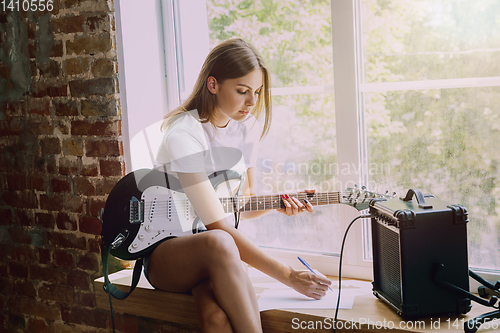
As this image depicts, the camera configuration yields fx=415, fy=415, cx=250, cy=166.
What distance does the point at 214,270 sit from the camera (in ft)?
3.96

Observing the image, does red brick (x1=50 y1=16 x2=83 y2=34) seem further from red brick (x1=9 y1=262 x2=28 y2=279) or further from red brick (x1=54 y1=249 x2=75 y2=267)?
red brick (x1=9 y1=262 x2=28 y2=279)

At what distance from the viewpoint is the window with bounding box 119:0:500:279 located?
4.40 ft

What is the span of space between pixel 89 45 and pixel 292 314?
1333 millimetres

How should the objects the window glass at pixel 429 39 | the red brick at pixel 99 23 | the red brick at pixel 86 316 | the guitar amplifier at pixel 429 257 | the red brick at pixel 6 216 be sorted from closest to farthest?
the guitar amplifier at pixel 429 257
the window glass at pixel 429 39
the red brick at pixel 99 23
the red brick at pixel 86 316
the red brick at pixel 6 216

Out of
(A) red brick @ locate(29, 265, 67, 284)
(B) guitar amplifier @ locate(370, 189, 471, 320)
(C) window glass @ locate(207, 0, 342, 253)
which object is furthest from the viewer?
(A) red brick @ locate(29, 265, 67, 284)

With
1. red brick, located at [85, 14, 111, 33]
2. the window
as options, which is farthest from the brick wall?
the window

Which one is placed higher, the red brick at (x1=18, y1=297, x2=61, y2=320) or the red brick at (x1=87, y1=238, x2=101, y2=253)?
the red brick at (x1=87, y1=238, x2=101, y2=253)

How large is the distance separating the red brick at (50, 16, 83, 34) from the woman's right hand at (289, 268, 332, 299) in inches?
52.3

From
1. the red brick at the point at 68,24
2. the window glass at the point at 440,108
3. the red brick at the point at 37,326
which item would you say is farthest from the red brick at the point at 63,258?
the window glass at the point at 440,108

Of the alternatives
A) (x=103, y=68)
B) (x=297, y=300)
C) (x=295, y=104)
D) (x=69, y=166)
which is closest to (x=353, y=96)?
(x=295, y=104)

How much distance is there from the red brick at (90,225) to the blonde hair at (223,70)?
1.91ft

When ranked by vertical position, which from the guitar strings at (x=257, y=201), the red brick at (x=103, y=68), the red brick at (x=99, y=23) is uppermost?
the red brick at (x=99, y=23)

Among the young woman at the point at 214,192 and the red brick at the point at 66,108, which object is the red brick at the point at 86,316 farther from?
the red brick at the point at 66,108

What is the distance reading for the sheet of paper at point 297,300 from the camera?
132 centimetres
